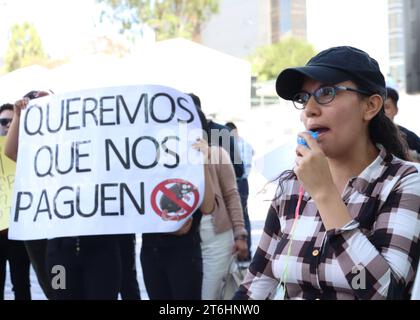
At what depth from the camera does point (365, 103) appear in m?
1.87

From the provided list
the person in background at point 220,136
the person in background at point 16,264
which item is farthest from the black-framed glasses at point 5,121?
the person in background at point 220,136

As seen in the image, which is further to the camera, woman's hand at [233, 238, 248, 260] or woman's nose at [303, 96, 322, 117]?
woman's hand at [233, 238, 248, 260]

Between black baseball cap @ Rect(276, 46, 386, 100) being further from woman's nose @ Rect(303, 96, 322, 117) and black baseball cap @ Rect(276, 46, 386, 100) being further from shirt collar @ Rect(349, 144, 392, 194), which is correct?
shirt collar @ Rect(349, 144, 392, 194)

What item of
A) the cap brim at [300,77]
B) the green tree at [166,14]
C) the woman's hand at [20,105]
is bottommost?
the cap brim at [300,77]

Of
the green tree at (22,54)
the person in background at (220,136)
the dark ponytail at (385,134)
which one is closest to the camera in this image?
the dark ponytail at (385,134)

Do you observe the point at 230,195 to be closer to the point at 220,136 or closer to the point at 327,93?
the point at 220,136

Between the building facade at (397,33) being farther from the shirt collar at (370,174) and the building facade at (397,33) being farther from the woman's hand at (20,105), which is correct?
the woman's hand at (20,105)

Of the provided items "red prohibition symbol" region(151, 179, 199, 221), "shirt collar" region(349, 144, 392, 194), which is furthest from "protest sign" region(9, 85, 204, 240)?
"shirt collar" region(349, 144, 392, 194)

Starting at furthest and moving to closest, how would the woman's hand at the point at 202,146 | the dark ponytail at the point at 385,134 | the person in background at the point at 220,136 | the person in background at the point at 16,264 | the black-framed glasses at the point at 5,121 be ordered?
1. the person in background at the point at 16,264
2. the black-framed glasses at the point at 5,121
3. the person in background at the point at 220,136
4. the woman's hand at the point at 202,146
5. the dark ponytail at the point at 385,134

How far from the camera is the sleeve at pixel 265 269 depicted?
2.01m

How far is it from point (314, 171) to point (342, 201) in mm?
106

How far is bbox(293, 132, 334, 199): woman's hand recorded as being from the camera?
1.74 metres

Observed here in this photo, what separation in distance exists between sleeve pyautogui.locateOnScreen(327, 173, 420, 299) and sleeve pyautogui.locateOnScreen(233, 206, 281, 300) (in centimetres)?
31

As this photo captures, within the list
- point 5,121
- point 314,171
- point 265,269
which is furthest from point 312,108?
point 5,121
